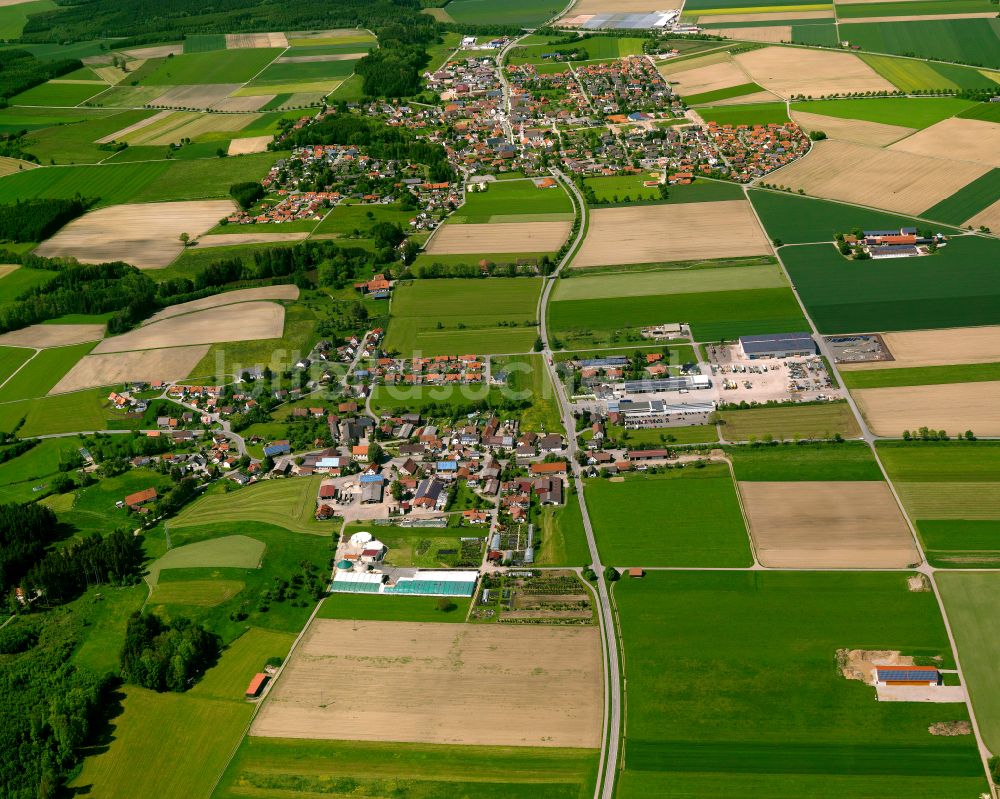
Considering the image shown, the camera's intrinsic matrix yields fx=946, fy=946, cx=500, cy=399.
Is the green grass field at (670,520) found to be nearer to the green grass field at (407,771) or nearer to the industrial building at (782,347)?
the industrial building at (782,347)

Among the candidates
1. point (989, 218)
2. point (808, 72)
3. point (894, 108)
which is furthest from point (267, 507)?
point (808, 72)

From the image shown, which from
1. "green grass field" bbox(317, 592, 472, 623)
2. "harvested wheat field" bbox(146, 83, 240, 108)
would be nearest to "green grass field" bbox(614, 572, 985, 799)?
"green grass field" bbox(317, 592, 472, 623)

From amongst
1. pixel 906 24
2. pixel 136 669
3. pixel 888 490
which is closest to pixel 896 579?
pixel 888 490

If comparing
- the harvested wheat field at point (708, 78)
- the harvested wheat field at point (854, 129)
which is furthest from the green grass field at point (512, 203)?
the harvested wheat field at point (708, 78)

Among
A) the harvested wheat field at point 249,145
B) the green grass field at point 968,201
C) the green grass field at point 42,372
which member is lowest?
the green grass field at point 968,201

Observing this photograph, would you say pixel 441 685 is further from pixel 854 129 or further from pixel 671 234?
pixel 854 129

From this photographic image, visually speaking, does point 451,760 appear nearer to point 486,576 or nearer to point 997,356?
point 486,576
